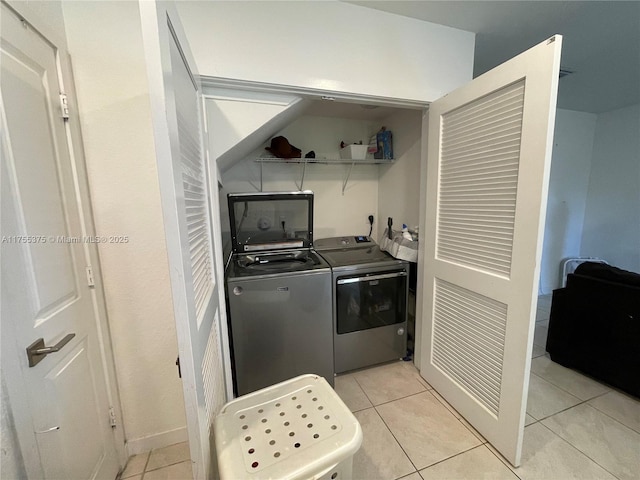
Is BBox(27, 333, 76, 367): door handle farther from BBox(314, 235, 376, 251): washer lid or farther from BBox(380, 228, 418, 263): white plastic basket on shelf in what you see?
BBox(380, 228, 418, 263): white plastic basket on shelf

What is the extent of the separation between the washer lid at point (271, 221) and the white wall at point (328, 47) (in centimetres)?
84

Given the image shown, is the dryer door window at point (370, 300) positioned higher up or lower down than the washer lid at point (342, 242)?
lower down

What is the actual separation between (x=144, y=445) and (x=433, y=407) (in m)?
1.74

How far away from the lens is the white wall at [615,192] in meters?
2.88

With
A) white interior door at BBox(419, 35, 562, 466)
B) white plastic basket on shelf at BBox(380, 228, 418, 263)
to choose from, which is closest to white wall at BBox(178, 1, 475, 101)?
white interior door at BBox(419, 35, 562, 466)

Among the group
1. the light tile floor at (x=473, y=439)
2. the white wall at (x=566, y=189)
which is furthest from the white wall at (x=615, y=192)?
the light tile floor at (x=473, y=439)

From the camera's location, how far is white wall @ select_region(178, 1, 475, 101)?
119 cm

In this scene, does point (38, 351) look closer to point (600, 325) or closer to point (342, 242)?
point (342, 242)

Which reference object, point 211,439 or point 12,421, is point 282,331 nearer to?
point 211,439

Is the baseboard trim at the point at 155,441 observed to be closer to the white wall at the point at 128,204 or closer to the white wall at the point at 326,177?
the white wall at the point at 128,204

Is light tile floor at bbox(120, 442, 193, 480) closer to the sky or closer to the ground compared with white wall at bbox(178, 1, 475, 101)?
closer to the ground

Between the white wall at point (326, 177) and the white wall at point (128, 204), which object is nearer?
the white wall at point (128, 204)

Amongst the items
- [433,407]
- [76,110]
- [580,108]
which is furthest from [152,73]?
[580,108]

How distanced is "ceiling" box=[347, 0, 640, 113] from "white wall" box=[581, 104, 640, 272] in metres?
1.15
